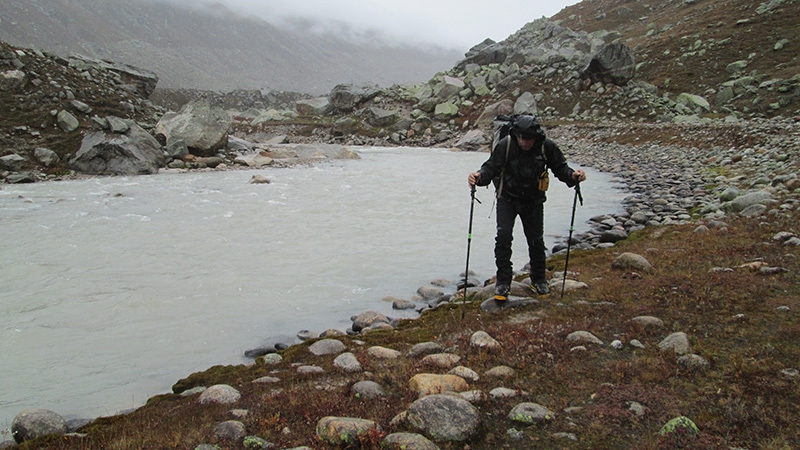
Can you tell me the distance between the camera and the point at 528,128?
23.0 feet

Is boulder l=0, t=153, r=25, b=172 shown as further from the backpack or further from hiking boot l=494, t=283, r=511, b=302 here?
hiking boot l=494, t=283, r=511, b=302

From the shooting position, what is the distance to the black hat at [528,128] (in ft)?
23.1

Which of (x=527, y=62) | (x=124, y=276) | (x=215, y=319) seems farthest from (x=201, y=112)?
(x=527, y=62)

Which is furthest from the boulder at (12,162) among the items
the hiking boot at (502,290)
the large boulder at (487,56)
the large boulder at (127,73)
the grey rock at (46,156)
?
the large boulder at (487,56)

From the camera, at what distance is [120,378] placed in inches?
247

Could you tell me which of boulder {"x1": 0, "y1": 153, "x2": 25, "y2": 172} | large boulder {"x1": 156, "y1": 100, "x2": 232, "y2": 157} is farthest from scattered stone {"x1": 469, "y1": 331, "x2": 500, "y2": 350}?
large boulder {"x1": 156, "y1": 100, "x2": 232, "y2": 157}

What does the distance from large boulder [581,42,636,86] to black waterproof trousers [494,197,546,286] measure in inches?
2221

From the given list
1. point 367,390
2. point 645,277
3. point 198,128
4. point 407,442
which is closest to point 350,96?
point 198,128

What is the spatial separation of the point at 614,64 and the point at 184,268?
58067 millimetres

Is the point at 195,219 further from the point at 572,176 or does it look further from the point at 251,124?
the point at 251,124

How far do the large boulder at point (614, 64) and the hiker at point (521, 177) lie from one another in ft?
185

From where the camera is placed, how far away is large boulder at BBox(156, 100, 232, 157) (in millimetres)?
29078

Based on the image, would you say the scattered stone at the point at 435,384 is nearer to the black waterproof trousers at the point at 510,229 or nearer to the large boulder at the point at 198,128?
the black waterproof trousers at the point at 510,229

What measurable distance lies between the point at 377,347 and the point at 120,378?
3.34m
